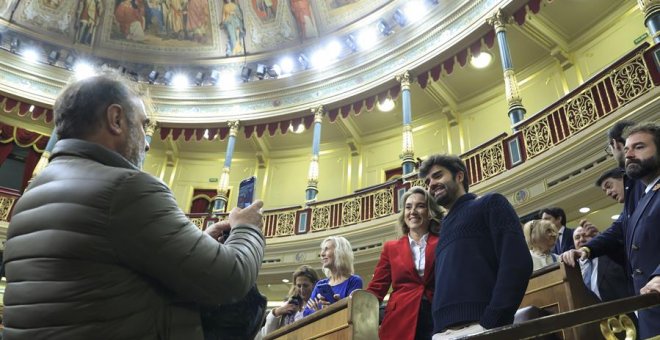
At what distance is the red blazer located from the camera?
2456mm

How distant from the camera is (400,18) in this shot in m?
11.9

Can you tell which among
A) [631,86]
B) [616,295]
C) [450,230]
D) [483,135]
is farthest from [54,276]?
[483,135]

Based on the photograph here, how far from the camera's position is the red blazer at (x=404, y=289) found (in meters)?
2.46

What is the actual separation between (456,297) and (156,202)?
138 centimetres

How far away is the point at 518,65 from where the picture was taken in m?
11.6

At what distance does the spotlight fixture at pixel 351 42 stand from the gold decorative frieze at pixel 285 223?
201 inches

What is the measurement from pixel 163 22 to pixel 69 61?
119 inches

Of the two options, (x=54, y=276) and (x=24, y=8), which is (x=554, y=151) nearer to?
(x=54, y=276)

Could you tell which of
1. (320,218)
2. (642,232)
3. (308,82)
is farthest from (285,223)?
(642,232)

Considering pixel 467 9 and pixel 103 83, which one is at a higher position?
pixel 467 9

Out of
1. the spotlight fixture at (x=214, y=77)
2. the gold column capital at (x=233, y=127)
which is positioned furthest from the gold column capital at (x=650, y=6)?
the spotlight fixture at (x=214, y=77)

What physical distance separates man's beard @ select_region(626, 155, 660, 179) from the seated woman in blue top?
1782 mm

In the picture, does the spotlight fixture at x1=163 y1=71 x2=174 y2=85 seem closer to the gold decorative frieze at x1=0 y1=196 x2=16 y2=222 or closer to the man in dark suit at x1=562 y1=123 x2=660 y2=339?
the gold decorative frieze at x1=0 y1=196 x2=16 y2=222

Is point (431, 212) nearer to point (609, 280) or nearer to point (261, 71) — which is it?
point (609, 280)
